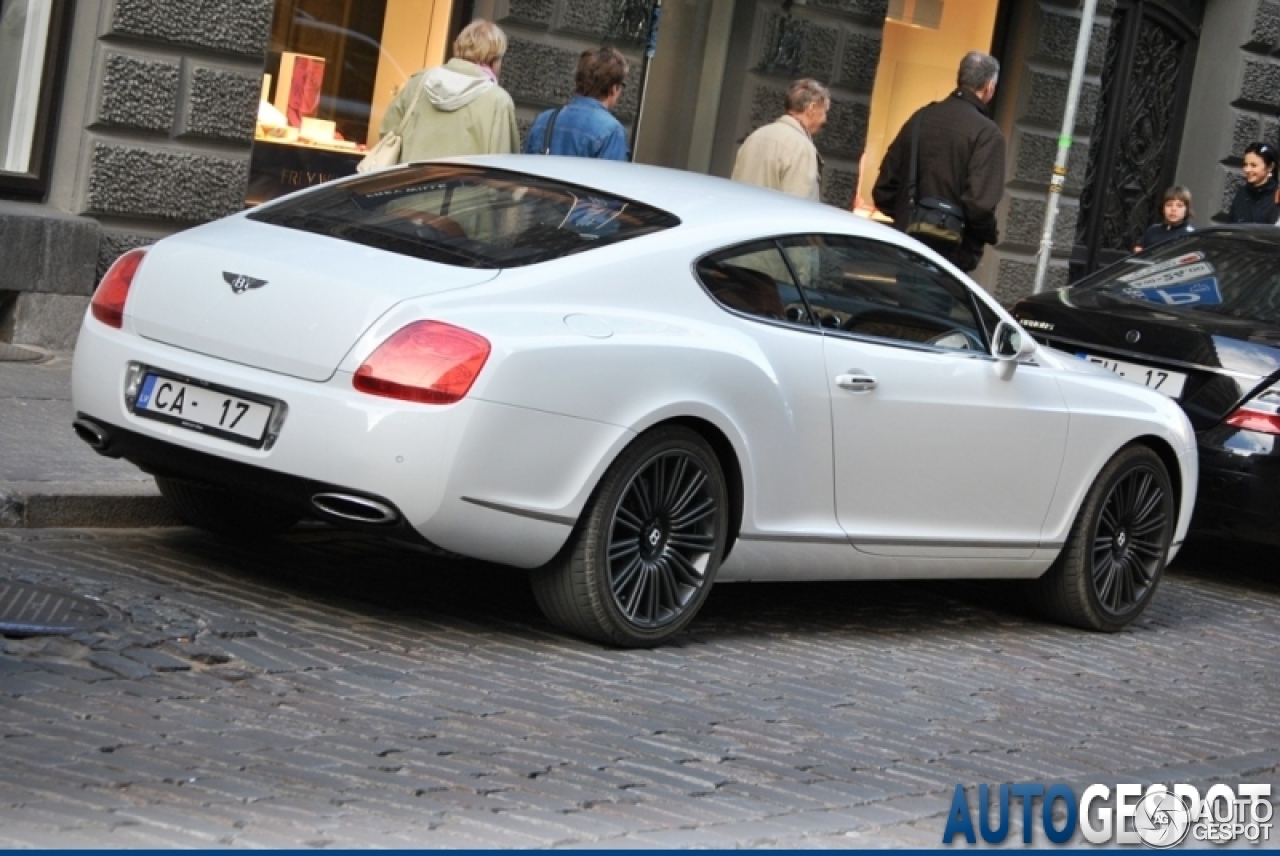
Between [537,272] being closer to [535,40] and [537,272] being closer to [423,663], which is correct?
[423,663]

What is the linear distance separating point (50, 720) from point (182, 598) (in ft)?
4.83

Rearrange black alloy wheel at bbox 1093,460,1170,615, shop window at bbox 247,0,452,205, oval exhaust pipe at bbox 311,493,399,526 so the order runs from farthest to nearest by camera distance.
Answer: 1. shop window at bbox 247,0,452,205
2. black alloy wheel at bbox 1093,460,1170,615
3. oval exhaust pipe at bbox 311,493,399,526

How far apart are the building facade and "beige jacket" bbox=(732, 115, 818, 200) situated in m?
2.61

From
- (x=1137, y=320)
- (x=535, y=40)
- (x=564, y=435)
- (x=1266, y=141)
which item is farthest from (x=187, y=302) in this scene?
(x=1266, y=141)

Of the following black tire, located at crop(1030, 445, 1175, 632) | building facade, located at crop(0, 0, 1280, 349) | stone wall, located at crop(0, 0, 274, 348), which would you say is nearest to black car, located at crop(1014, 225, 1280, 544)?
black tire, located at crop(1030, 445, 1175, 632)

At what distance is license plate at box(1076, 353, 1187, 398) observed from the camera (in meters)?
9.95

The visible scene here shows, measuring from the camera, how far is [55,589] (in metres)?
6.71

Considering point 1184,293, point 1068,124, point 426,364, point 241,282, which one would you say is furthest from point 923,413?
point 1068,124

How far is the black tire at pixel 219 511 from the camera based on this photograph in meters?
7.83

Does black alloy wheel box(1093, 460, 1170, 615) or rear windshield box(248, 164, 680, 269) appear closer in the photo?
rear windshield box(248, 164, 680, 269)

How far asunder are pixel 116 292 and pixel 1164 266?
18.2 ft

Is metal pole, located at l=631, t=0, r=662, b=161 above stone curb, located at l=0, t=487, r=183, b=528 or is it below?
above

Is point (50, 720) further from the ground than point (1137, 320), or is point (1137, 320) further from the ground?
point (1137, 320)

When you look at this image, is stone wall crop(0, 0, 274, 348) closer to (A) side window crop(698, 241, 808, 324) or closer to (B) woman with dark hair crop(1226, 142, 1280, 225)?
(A) side window crop(698, 241, 808, 324)
